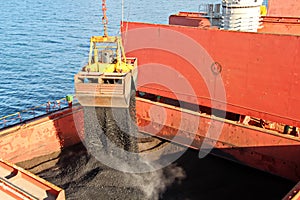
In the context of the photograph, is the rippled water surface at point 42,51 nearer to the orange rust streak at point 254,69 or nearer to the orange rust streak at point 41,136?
the orange rust streak at point 41,136

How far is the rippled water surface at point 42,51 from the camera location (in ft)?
80.4

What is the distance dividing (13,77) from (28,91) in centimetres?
378

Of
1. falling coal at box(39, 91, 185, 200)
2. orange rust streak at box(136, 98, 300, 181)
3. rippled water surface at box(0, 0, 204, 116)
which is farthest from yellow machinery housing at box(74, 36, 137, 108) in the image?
rippled water surface at box(0, 0, 204, 116)

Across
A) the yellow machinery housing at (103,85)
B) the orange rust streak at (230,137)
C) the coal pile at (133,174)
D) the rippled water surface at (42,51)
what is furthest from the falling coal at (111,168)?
the rippled water surface at (42,51)

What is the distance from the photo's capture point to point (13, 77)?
27.4m

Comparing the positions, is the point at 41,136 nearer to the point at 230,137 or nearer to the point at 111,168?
the point at 111,168

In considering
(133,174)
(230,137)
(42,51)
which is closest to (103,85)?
(133,174)

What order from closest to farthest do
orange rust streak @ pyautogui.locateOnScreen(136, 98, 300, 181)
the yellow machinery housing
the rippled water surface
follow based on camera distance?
the yellow machinery housing
orange rust streak @ pyautogui.locateOnScreen(136, 98, 300, 181)
the rippled water surface

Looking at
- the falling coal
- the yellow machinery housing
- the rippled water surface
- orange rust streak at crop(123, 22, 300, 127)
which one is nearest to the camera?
the yellow machinery housing

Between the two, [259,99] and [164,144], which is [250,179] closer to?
[259,99]

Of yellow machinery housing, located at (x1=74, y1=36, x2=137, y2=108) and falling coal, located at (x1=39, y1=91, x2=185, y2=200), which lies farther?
falling coal, located at (x1=39, y1=91, x2=185, y2=200)

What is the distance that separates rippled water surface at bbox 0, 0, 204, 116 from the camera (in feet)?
80.4

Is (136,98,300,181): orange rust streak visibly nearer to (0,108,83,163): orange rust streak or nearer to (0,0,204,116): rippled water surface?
(0,108,83,163): orange rust streak

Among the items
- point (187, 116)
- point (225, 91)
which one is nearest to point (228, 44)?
point (225, 91)
